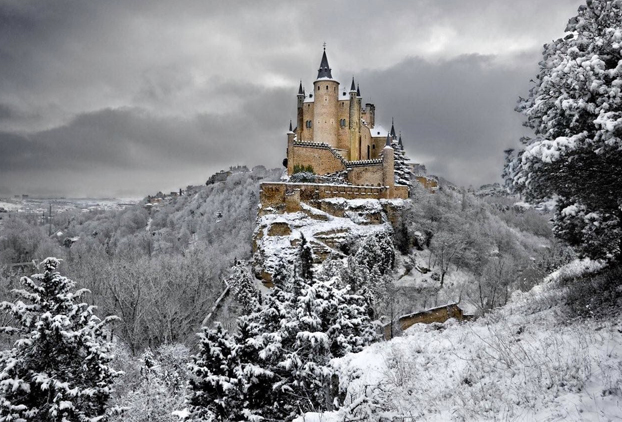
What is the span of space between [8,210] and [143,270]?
3622 inches

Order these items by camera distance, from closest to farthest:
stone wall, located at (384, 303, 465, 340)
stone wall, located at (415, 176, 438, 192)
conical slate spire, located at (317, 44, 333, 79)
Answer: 1. stone wall, located at (384, 303, 465, 340)
2. conical slate spire, located at (317, 44, 333, 79)
3. stone wall, located at (415, 176, 438, 192)

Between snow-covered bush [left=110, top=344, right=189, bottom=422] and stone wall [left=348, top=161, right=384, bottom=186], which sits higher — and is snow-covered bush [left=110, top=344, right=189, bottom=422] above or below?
below

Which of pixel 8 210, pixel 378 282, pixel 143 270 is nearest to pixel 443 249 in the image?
pixel 378 282

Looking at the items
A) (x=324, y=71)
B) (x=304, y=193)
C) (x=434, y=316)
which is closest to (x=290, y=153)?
(x=304, y=193)

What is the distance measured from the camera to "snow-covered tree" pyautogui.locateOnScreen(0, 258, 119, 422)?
1084 cm

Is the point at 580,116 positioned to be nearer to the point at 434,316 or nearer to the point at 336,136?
the point at 434,316

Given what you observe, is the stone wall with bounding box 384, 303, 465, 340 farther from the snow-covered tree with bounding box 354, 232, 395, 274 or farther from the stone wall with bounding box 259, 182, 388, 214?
the stone wall with bounding box 259, 182, 388, 214

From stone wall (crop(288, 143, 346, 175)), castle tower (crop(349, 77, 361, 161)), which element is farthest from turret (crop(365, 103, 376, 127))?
stone wall (crop(288, 143, 346, 175))

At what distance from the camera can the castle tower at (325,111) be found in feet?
172

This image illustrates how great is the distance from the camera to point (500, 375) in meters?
6.72

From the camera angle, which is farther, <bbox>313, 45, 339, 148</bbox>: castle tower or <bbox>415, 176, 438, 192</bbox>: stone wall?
<bbox>415, 176, 438, 192</bbox>: stone wall

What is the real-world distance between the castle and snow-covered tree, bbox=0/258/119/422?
120ft

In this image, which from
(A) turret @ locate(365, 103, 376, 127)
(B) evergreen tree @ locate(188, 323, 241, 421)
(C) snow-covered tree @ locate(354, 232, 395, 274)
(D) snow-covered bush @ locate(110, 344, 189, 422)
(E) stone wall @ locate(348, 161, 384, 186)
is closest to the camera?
(B) evergreen tree @ locate(188, 323, 241, 421)

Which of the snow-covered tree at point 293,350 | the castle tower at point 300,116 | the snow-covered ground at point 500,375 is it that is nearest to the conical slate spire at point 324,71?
the castle tower at point 300,116
